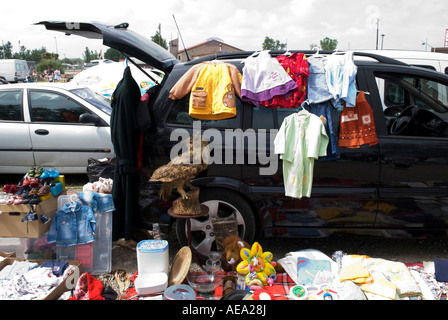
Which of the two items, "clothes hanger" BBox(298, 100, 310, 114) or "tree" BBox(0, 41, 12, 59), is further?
"tree" BBox(0, 41, 12, 59)

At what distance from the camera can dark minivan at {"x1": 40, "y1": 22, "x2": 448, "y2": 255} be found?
3215 millimetres

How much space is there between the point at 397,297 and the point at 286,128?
1578 mm

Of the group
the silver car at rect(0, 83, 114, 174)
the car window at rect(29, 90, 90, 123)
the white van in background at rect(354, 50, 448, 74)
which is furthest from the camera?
the white van in background at rect(354, 50, 448, 74)

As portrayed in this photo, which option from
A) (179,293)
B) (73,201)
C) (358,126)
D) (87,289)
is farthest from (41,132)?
(358,126)

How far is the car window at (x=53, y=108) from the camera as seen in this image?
5641 millimetres

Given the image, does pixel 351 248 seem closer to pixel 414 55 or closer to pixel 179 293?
pixel 179 293

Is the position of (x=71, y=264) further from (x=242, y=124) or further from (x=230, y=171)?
(x=242, y=124)

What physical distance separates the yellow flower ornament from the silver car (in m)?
3.22

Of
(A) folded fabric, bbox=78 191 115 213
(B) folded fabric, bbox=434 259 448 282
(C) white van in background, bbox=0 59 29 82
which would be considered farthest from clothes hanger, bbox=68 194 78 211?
(C) white van in background, bbox=0 59 29 82

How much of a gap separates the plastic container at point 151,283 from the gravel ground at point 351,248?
0.59m

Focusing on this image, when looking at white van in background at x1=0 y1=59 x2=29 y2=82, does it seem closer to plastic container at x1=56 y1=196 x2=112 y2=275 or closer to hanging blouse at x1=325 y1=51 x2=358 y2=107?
plastic container at x1=56 y1=196 x2=112 y2=275

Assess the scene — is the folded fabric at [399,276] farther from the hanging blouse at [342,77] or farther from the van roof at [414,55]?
the van roof at [414,55]

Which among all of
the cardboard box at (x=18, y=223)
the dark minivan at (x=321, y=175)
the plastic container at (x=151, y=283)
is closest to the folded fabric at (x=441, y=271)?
the dark minivan at (x=321, y=175)

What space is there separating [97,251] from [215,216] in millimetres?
1185
